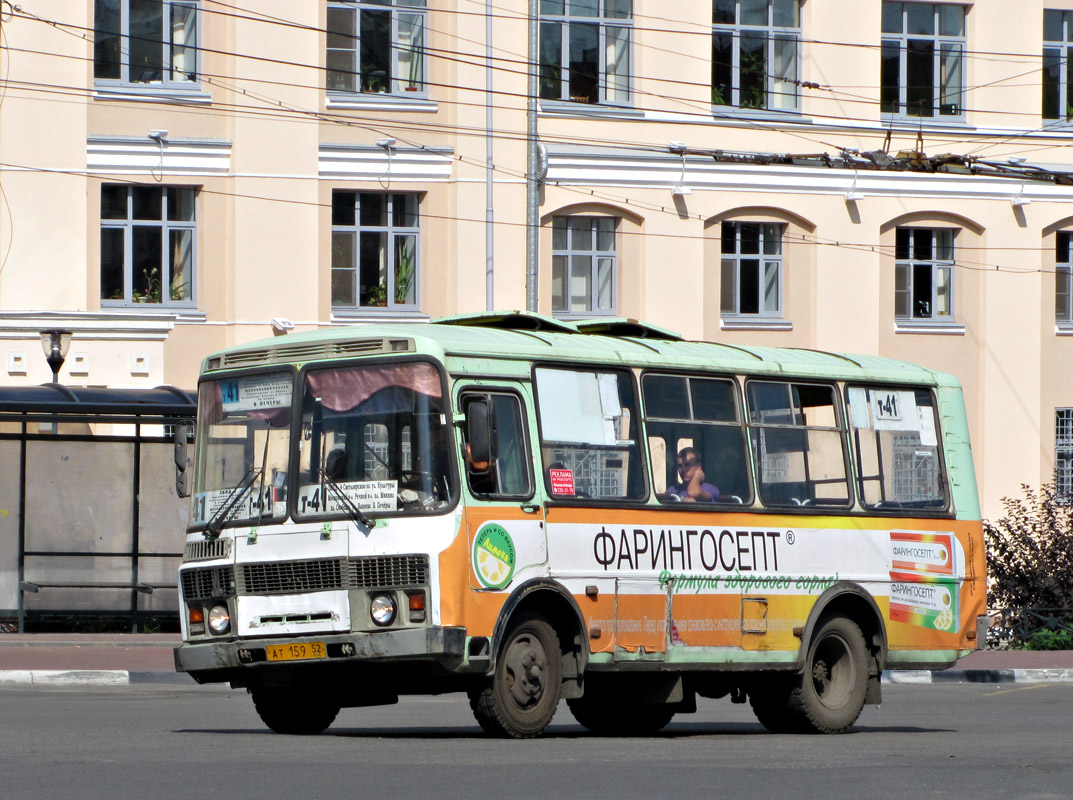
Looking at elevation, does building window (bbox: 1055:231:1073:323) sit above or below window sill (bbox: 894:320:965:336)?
above

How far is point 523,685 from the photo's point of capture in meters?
12.8

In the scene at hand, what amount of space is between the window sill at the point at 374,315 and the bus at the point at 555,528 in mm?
17119

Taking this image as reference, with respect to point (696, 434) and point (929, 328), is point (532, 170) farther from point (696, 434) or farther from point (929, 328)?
point (696, 434)

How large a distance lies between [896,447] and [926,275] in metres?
20.8

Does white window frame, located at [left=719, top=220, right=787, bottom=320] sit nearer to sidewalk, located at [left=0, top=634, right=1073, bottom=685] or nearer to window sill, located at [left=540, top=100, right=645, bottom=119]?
window sill, located at [left=540, top=100, right=645, bottom=119]

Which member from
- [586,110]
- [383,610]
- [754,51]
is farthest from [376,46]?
[383,610]

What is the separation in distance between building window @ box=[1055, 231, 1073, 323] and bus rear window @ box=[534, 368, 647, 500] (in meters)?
24.3

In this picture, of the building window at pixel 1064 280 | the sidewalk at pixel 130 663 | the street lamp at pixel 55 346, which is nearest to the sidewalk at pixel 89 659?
the sidewalk at pixel 130 663

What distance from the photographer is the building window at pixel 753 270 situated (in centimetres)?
3475

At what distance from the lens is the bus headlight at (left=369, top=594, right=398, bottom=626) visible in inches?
489

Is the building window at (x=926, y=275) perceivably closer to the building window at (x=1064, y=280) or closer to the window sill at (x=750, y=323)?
the building window at (x=1064, y=280)

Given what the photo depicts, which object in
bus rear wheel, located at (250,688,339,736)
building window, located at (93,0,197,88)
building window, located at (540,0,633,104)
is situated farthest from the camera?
building window, located at (540,0,633,104)

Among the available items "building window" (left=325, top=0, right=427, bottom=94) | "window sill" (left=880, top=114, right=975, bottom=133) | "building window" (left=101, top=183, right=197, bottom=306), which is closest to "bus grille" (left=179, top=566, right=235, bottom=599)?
"building window" (left=101, top=183, right=197, bottom=306)

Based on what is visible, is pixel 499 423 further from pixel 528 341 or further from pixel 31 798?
pixel 31 798
